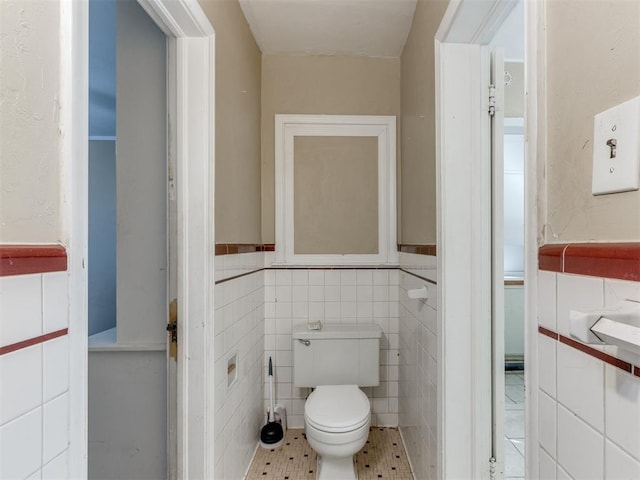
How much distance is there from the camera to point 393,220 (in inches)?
91.7

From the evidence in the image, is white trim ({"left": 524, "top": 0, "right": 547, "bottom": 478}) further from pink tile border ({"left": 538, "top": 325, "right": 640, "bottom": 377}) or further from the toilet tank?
the toilet tank

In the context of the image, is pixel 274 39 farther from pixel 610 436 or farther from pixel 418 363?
pixel 610 436

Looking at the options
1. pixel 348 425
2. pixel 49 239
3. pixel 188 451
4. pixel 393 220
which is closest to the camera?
pixel 49 239

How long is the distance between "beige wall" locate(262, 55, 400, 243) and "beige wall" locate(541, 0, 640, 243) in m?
1.75

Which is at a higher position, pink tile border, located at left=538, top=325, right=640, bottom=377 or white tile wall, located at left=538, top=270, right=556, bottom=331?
white tile wall, located at left=538, top=270, right=556, bottom=331

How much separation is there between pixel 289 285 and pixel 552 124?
1867 millimetres

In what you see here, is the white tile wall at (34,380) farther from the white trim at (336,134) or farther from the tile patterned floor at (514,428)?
the tile patterned floor at (514,428)

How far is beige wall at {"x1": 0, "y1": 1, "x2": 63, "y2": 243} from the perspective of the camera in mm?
559

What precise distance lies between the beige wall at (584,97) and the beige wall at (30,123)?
945 mm

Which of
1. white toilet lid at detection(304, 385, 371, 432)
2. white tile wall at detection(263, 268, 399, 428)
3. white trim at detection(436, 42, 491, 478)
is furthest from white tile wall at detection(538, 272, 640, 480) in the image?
white tile wall at detection(263, 268, 399, 428)

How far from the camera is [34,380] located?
599 millimetres

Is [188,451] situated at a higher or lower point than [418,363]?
lower

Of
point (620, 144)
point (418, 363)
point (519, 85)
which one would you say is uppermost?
point (519, 85)

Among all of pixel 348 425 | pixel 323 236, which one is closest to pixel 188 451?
pixel 348 425
